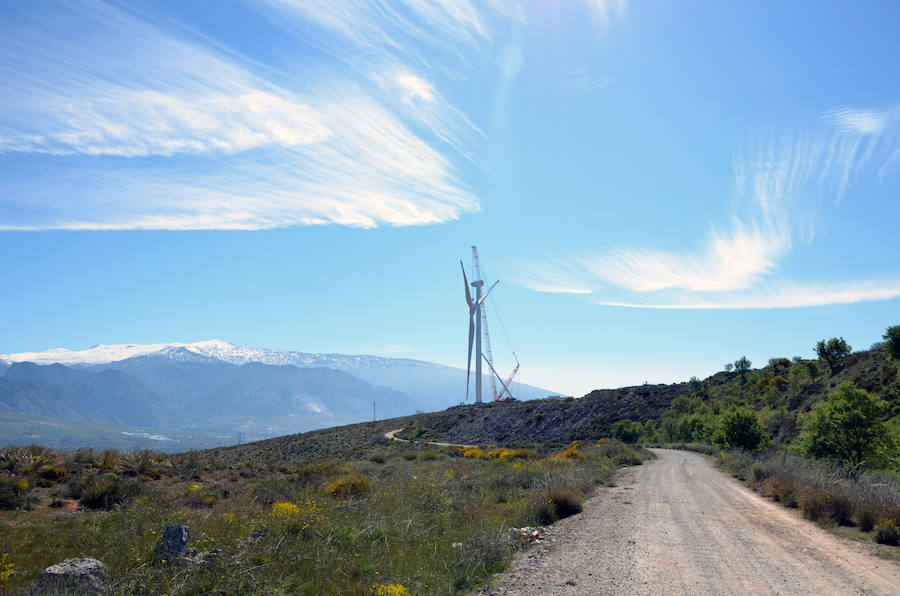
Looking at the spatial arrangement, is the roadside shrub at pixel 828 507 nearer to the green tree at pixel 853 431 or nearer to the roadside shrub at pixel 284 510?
the green tree at pixel 853 431

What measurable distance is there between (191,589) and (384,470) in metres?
21.3

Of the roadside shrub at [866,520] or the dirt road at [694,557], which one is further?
the roadside shrub at [866,520]

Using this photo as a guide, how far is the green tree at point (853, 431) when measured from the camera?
25.0 metres

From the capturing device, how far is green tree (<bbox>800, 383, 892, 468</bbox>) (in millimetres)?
25000

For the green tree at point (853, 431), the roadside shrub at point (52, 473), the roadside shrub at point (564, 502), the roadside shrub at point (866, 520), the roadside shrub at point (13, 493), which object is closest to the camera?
the roadside shrub at point (866, 520)

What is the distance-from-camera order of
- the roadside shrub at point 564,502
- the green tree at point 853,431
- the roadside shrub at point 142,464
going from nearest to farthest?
the roadside shrub at point 564,502, the roadside shrub at point 142,464, the green tree at point 853,431

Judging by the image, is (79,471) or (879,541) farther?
(79,471)

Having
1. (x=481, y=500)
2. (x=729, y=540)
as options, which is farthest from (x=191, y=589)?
(x=729, y=540)

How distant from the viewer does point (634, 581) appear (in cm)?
973

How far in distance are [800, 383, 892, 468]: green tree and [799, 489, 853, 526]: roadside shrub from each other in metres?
12.1

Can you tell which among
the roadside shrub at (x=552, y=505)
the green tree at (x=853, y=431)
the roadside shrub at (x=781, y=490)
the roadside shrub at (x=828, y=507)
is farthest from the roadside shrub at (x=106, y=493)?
the green tree at (x=853, y=431)

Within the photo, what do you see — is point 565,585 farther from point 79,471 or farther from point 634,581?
point 79,471

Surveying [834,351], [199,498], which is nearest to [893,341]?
[834,351]

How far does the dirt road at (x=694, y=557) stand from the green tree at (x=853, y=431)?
12.1 m
